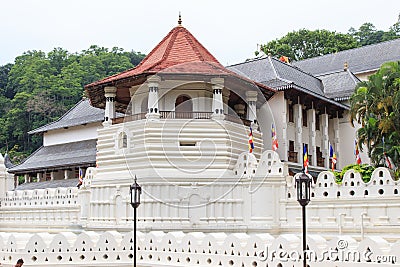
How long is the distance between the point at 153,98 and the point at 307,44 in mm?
40263

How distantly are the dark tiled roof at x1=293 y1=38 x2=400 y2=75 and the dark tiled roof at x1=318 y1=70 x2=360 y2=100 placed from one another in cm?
396

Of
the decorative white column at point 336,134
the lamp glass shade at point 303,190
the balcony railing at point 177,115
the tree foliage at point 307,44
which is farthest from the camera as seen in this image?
the tree foliage at point 307,44

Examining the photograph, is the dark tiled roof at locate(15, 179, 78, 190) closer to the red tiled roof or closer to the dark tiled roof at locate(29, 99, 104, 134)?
the dark tiled roof at locate(29, 99, 104, 134)

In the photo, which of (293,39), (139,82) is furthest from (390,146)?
(293,39)

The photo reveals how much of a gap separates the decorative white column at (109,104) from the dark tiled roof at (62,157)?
1032cm

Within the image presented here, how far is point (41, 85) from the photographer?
69.8 metres

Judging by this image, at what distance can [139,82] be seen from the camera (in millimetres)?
23406

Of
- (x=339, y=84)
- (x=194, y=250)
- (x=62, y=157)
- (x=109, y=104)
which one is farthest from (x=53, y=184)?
(x=194, y=250)

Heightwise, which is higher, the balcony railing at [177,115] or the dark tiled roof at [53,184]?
the balcony railing at [177,115]

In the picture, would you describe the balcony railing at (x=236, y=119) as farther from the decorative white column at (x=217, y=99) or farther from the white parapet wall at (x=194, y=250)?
the white parapet wall at (x=194, y=250)

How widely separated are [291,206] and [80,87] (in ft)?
177

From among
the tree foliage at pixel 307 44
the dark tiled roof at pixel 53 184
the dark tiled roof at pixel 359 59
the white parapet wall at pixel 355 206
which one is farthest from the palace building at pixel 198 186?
the tree foliage at pixel 307 44

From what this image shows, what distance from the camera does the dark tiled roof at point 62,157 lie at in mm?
35875
